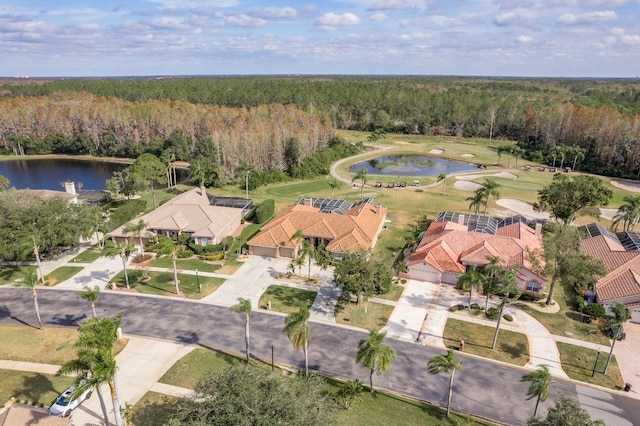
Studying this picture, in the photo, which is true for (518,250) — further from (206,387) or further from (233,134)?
(233,134)

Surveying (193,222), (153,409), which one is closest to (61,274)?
(193,222)

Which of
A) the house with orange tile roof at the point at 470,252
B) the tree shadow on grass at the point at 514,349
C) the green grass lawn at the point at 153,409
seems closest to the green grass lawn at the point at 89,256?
the green grass lawn at the point at 153,409

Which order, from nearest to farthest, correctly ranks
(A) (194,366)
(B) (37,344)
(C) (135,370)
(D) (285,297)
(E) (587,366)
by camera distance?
(C) (135,370), (A) (194,366), (E) (587,366), (B) (37,344), (D) (285,297)

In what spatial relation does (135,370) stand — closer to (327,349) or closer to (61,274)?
(327,349)

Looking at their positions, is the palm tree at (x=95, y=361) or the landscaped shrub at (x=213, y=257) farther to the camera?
the landscaped shrub at (x=213, y=257)

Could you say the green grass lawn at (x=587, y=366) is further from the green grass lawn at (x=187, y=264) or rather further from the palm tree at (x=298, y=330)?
the green grass lawn at (x=187, y=264)
